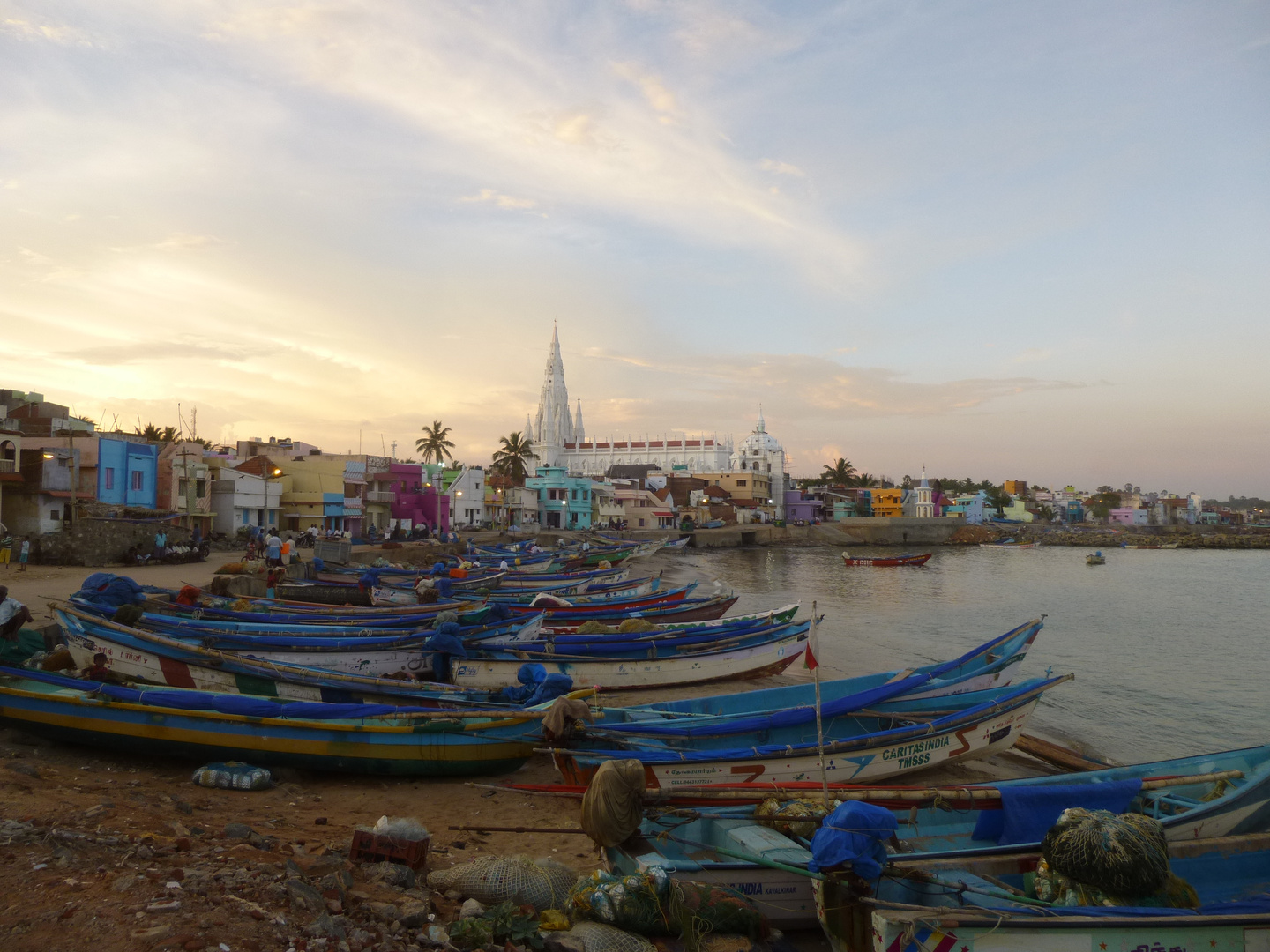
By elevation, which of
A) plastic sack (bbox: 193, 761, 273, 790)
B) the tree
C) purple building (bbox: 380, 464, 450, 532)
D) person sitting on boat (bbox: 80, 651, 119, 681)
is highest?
the tree

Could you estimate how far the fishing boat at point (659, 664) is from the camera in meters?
13.9

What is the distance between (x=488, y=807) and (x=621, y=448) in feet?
364

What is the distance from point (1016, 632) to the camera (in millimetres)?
13328

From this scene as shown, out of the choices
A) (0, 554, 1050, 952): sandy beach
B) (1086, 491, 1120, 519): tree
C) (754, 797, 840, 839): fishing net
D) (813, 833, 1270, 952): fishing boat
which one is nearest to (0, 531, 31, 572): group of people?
(0, 554, 1050, 952): sandy beach

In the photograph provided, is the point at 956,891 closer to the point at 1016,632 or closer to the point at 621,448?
the point at 1016,632

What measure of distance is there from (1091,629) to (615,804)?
93.6ft

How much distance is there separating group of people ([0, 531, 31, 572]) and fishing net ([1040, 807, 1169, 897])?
100ft

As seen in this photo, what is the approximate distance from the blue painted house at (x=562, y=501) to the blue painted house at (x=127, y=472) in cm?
3729

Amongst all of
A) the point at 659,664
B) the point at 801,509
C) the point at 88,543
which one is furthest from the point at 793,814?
the point at 801,509

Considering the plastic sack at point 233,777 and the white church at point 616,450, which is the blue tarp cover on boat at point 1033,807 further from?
the white church at point 616,450

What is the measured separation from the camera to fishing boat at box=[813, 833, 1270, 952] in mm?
4867

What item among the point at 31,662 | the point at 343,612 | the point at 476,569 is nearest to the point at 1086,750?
the point at 343,612

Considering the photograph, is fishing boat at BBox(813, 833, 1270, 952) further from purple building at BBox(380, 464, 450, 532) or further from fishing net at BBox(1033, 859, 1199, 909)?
purple building at BBox(380, 464, 450, 532)

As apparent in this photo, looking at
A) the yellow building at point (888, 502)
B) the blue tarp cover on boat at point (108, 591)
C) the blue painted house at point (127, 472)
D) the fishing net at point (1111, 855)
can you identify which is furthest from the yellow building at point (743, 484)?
the fishing net at point (1111, 855)
